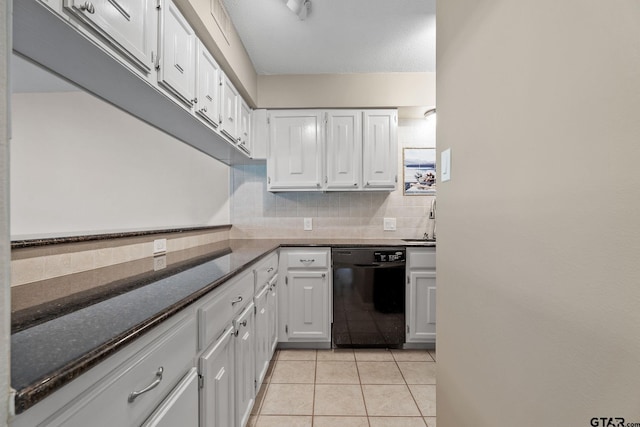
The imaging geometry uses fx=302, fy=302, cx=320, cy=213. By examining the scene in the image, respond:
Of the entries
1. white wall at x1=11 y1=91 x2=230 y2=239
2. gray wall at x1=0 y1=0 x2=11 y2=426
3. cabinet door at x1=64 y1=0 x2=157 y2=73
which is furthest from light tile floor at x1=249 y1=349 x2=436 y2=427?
cabinet door at x1=64 y1=0 x2=157 y2=73

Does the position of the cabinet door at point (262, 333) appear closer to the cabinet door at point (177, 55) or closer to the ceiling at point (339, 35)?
the cabinet door at point (177, 55)

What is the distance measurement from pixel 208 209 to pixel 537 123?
2.51 metres

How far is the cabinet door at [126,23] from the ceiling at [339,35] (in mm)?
954

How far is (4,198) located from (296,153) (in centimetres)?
261

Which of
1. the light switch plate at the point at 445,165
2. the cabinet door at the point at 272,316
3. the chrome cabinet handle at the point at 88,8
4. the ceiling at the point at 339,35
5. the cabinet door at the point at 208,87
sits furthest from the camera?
the cabinet door at the point at 272,316

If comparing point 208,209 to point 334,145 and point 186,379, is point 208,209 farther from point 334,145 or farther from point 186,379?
point 186,379

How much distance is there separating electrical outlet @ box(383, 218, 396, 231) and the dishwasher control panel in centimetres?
61

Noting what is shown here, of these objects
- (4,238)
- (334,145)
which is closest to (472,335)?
(4,238)

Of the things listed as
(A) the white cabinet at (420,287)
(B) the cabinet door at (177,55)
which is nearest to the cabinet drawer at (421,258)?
(A) the white cabinet at (420,287)

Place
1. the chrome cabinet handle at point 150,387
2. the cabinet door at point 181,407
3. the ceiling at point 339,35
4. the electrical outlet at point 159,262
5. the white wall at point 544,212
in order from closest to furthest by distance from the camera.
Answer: the white wall at point 544,212
the chrome cabinet handle at point 150,387
the cabinet door at point 181,407
the electrical outlet at point 159,262
the ceiling at point 339,35

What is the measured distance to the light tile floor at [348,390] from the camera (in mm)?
1771

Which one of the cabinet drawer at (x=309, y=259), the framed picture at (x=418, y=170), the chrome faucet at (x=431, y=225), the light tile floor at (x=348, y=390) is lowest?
the light tile floor at (x=348, y=390)

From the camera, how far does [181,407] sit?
0.89m

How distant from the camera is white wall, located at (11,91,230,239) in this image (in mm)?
1098
